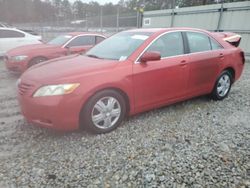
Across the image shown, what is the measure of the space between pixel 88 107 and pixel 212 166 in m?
1.68

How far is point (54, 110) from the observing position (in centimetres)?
282

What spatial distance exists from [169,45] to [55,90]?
2059 mm

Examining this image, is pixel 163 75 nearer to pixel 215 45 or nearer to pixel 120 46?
pixel 120 46

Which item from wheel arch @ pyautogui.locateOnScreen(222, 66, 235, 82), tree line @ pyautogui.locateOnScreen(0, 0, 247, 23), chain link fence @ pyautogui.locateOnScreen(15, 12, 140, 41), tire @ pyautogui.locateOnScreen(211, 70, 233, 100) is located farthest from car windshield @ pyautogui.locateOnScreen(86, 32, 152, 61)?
tree line @ pyautogui.locateOnScreen(0, 0, 247, 23)

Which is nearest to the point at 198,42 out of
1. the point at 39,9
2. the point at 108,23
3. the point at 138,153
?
the point at 138,153

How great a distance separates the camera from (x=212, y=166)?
257 centimetres

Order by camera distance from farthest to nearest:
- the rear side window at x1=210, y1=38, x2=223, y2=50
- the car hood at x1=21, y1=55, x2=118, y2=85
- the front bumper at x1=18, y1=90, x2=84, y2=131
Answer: the rear side window at x1=210, y1=38, x2=223, y2=50
the car hood at x1=21, y1=55, x2=118, y2=85
the front bumper at x1=18, y1=90, x2=84, y2=131

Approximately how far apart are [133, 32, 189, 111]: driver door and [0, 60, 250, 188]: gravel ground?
1.21 feet

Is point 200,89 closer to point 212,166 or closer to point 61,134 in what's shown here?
point 212,166

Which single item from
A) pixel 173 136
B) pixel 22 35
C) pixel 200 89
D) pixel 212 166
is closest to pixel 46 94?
pixel 173 136

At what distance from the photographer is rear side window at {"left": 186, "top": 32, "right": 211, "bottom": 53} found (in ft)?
13.4

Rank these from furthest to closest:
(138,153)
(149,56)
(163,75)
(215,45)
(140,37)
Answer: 1. (215,45)
2. (140,37)
3. (163,75)
4. (149,56)
5. (138,153)

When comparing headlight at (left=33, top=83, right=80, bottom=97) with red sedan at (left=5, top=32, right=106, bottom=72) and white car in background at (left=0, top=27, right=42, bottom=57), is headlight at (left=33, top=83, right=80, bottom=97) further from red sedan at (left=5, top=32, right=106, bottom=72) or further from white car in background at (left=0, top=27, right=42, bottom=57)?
white car in background at (left=0, top=27, right=42, bottom=57)

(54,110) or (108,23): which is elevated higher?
(108,23)
